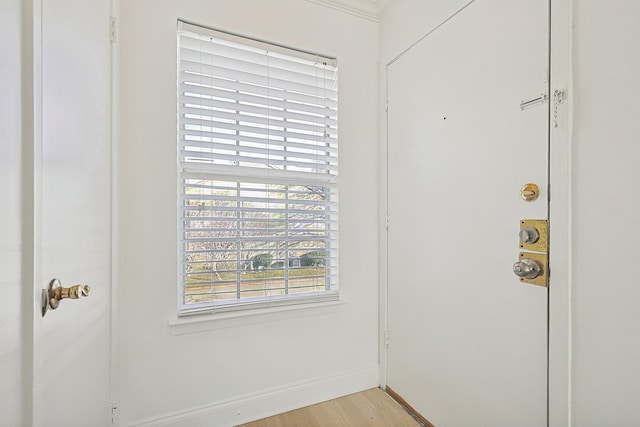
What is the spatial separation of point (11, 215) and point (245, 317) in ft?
3.96

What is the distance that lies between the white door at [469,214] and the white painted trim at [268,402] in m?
0.25

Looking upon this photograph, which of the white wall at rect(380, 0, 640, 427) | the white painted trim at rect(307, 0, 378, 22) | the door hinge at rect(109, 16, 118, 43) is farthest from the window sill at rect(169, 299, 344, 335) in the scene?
the white painted trim at rect(307, 0, 378, 22)

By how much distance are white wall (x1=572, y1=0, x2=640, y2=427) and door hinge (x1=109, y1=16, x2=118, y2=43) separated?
5.87 feet

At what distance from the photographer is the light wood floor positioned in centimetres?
162

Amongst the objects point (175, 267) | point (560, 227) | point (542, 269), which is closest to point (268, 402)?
point (175, 267)

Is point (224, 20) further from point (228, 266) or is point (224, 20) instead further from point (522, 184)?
point (522, 184)

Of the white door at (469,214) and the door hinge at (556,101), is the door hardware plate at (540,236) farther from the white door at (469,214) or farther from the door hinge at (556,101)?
the door hinge at (556,101)

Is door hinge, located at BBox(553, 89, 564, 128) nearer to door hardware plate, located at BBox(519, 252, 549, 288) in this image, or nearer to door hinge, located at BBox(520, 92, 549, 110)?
door hinge, located at BBox(520, 92, 549, 110)

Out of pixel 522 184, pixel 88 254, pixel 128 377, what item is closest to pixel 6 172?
pixel 88 254

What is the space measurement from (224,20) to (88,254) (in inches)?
52.9

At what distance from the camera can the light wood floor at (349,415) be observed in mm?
1616

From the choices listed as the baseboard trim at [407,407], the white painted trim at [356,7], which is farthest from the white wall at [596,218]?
the white painted trim at [356,7]

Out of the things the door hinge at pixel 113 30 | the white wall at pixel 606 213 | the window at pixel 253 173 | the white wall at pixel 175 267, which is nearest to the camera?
the white wall at pixel 606 213

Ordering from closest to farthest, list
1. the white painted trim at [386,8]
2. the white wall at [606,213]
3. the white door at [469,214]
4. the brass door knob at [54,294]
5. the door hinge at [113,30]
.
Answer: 1. the brass door knob at [54,294]
2. the white wall at [606,213]
3. the white door at [469,214]
4. the door hinge at [113,30]
5. the white painted trim at [386,8]
